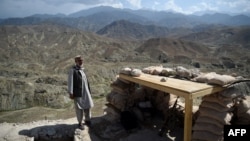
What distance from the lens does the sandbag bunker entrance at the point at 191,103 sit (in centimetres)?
597

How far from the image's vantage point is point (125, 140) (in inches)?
294

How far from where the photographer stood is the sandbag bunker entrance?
235 inches

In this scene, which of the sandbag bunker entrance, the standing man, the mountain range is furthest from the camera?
the mountain range

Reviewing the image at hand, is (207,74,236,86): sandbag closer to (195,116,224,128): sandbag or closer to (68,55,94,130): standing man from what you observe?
(195,116,224,128): sandbag

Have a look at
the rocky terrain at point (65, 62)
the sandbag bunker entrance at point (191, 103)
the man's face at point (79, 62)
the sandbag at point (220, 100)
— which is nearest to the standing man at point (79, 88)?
the man's face at point (79, 62)

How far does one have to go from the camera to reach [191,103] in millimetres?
5785

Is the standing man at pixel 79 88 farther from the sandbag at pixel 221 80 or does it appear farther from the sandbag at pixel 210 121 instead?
the sandbag at pixel 221 80

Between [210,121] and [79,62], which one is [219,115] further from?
[79,62]

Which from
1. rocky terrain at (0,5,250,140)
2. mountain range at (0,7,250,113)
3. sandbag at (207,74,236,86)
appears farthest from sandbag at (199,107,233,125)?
mountain range at (0,7,250,113)

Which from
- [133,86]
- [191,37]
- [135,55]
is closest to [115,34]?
[191,37]

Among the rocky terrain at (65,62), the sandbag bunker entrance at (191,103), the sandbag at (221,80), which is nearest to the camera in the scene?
the sandbag bunker entrance at (191,103)

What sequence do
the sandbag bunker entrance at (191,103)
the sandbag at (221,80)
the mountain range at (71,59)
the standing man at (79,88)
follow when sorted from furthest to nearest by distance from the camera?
the mountain range at (71,59)
the standing man at (79,88)
the sandbag at (221,80)
the sandbag bunker entrance at (191,103)

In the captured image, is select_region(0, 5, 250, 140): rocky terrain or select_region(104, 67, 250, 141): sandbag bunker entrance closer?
select_region(104, 67, 250, 141): sandbag bunker entrance

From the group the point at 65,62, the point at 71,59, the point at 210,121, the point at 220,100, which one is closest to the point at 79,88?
the point at 210,121
